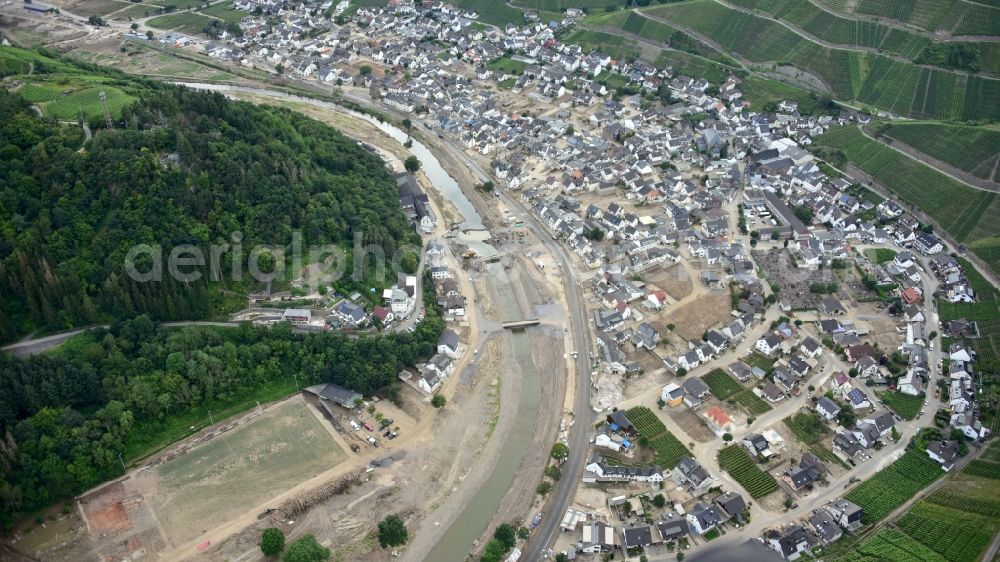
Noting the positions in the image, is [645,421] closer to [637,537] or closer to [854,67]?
[637,537]

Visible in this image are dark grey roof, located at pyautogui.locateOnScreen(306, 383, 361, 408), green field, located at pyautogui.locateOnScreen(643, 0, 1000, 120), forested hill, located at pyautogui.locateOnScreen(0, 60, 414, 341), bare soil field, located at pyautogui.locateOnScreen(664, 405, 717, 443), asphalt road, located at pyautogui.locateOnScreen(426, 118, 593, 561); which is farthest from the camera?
green field, located at pyautogui.locateOnScreen(643, 0, 1000, 120)

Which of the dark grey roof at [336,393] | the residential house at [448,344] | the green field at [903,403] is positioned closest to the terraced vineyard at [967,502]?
the green field at [903,403]

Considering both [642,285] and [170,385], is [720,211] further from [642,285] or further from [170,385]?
[170,385]

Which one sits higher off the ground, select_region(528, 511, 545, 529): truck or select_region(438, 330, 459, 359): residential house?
select_region(438, 330, 459, 359): residential house

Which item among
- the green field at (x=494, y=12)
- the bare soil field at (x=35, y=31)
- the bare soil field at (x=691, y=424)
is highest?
the green field at (x=494, y=12)

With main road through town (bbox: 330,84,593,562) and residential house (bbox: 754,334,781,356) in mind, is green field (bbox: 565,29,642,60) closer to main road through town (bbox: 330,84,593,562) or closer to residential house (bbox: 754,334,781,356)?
main road through town (bbox: 330,84,593,562)

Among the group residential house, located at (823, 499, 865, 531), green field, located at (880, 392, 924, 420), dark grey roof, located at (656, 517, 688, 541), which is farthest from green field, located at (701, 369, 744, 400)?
dark grey roof, located at (656, 517, 688, 541)

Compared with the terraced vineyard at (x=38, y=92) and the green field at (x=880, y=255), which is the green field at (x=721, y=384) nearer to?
the green field at (x=880, y=255)
